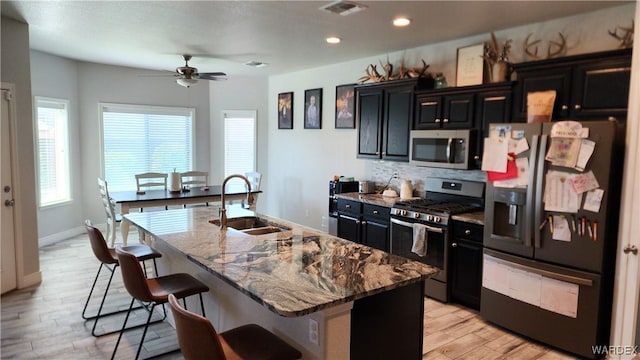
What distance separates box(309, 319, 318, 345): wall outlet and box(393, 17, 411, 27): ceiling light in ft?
9.28

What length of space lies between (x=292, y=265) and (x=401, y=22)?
261cm

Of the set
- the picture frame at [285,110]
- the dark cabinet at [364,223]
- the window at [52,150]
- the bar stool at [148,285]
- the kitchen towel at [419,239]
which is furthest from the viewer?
the picture frame at [285,110]

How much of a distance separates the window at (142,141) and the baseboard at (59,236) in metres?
0.81

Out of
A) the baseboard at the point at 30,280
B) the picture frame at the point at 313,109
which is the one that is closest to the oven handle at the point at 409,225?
the picture frame at the point at 313,109

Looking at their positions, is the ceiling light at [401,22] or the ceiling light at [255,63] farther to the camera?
the ceiling light at [255,63]

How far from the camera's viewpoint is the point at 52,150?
5.96m

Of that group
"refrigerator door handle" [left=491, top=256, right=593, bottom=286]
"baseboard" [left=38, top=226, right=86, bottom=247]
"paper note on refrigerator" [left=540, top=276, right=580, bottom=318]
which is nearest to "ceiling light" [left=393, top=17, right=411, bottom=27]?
"refrigerator door handle" [left=491, top=256, right=593, bottom=286]

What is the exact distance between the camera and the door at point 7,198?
3887 millimetres

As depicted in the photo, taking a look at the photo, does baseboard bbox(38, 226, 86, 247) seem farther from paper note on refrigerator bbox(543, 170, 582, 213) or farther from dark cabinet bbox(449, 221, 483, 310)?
paper note on refrigerator bbox(543, 170, 582, 213)

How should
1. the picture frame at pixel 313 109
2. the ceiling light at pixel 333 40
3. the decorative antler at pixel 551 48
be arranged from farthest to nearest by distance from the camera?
the picture frame at pixel 313 109 < the ceiling light at pixel 333 40 < the decorative antler at pixel 551 48

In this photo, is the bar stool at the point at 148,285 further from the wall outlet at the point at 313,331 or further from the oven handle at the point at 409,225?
the oven handle at the point at 409,225

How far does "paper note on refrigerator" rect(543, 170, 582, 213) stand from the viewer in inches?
113

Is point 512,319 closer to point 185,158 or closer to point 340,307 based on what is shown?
point 340,307

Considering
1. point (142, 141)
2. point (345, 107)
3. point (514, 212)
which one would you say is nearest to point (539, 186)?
point (514, 212)
